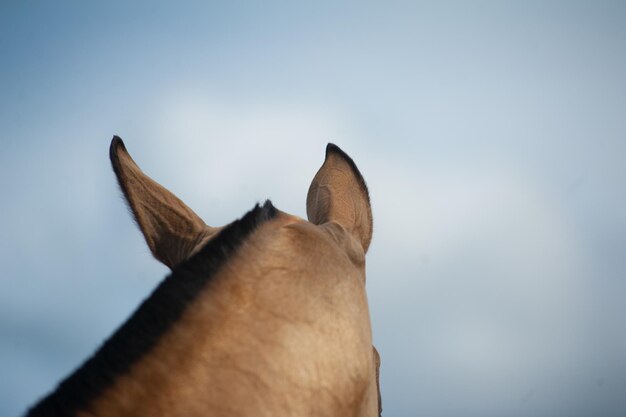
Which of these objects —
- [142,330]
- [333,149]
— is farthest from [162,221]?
[142,330]

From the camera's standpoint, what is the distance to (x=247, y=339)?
5.54 ft

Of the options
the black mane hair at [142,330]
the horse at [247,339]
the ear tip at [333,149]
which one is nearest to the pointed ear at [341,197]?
the ear tip at [333,149]

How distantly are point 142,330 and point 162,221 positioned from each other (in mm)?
1345

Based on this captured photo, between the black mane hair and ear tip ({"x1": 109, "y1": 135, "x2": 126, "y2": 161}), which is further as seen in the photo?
ear tip ({"x1": 109, "y1": 135, "x2": 126, "y2": 161})

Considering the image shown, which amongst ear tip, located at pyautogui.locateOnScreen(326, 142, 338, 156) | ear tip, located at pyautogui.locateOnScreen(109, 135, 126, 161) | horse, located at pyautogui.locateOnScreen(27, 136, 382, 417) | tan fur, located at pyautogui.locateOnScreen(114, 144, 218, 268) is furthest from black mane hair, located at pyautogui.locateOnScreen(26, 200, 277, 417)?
ear tip, located at pyautogui.locateOnScreen(326, 142, 338, 156)

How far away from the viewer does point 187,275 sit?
5.72ft

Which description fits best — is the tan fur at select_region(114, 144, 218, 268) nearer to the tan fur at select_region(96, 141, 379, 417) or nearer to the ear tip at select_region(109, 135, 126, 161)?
the ear tip at select_region(109, 135, 126, 161)

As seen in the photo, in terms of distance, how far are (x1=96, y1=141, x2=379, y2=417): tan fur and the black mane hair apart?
2cm

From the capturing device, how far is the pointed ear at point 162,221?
2816 mm

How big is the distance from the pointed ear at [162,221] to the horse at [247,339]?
726 millimetres

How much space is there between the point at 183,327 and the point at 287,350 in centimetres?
34

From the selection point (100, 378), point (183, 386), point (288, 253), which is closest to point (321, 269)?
point (288, 253)

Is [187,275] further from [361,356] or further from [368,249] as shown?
[368,249]

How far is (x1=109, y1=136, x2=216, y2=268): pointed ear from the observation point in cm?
282
